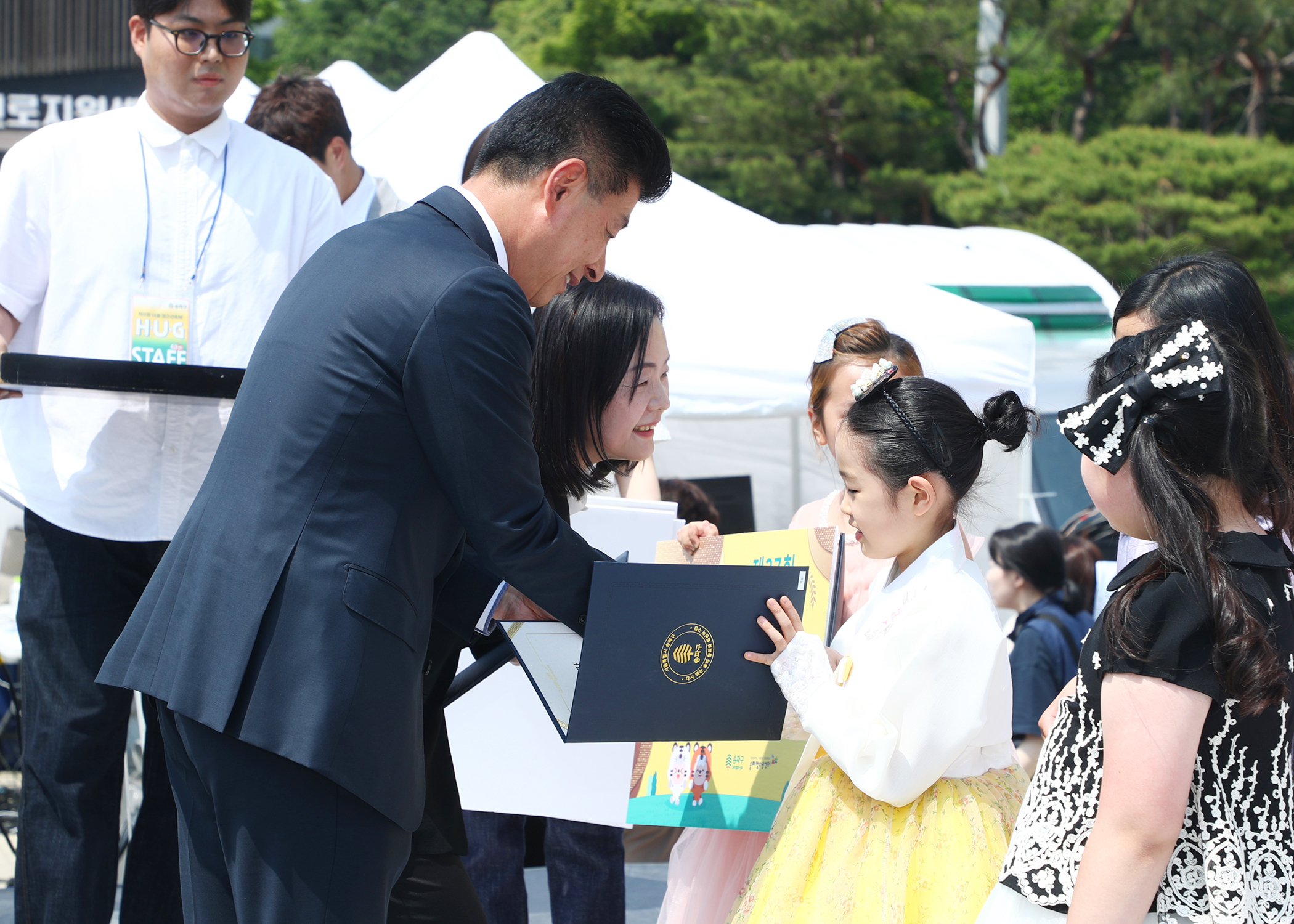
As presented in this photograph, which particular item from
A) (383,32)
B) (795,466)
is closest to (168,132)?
(795,466)

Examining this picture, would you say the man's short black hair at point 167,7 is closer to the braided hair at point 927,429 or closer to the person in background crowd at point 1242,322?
the braided hair at point 927,429

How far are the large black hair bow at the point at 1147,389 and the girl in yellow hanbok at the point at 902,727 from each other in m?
0.49

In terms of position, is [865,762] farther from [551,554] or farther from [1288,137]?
[1288,137]

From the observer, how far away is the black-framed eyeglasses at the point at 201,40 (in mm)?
2309

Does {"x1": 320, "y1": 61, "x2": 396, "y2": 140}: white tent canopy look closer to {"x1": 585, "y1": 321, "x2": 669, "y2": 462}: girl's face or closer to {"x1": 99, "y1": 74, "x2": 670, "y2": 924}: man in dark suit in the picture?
{"x1": 585, "y1": 321, "x2": 669, "y2": 462}: girl's face

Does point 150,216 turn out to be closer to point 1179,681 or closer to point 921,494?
point 921,494

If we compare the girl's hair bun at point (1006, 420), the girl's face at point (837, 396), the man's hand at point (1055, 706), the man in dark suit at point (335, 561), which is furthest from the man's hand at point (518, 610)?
the girl's face at point (837, 396)

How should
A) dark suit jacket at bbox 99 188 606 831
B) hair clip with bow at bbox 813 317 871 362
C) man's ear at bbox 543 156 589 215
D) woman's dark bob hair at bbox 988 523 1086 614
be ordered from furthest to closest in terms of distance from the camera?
woman's dark bob hair at bbox 988 523 1086 614 → hair clip with bow at bbox 813 317 871 362 → man's ear at bbox 543 156 589 215 → dark suit jacket at bbox 99 188 606 831

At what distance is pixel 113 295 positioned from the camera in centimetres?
226

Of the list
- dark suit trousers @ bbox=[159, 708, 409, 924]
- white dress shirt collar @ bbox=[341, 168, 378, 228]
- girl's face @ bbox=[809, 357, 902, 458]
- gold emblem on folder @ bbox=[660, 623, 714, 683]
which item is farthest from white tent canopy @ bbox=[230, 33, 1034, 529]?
dark suit trousers @ bbox=[159, 708, 409, 924]

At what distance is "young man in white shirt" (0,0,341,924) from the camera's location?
220 centimetres

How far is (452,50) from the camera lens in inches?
199

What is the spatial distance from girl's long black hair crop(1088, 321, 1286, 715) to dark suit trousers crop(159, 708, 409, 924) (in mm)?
953

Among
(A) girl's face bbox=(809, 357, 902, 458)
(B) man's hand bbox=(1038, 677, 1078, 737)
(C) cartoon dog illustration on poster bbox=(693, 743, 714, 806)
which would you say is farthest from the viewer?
(A) girl's face bbox=(809, 357, 902, 458)
